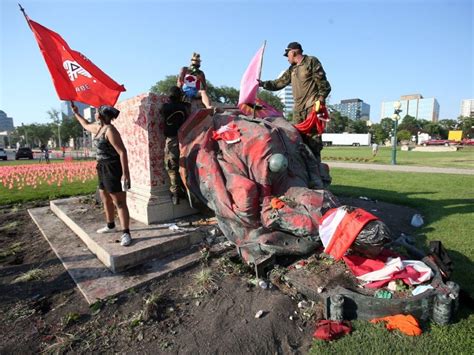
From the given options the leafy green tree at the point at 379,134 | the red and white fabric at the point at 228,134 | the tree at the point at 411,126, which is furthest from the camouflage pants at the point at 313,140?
the tree at the point at 411,126

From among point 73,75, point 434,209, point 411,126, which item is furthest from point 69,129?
point 411,126

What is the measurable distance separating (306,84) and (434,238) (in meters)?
3.12

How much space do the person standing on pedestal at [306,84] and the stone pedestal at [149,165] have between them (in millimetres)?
1939

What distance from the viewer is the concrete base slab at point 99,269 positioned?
2994mm

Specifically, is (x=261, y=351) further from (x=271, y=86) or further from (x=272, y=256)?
(x=271, y=86)

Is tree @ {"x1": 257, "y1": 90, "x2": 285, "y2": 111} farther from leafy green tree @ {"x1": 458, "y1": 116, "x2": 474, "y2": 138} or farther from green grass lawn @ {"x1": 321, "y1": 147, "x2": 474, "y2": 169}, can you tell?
leafy green tree @ {"x1": 458, "y1": 116, "x2": 474, "y2": 138}

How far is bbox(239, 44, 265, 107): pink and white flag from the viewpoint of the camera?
15.4ft

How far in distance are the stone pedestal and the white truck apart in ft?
192

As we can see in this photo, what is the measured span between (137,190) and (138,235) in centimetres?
103

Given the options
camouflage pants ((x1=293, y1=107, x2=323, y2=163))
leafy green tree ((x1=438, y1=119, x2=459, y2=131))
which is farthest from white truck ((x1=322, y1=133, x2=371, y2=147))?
camouflage pants ((x1=293, y1=107, x2=323, y2=163))

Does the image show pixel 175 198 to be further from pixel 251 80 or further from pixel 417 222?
pixel 417 222

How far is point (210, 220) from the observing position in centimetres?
452

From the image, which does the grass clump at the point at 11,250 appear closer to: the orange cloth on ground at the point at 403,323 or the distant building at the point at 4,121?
the orange cloth on ground at the point at 403,323

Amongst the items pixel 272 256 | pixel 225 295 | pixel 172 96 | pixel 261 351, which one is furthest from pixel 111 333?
pixel 172 96
